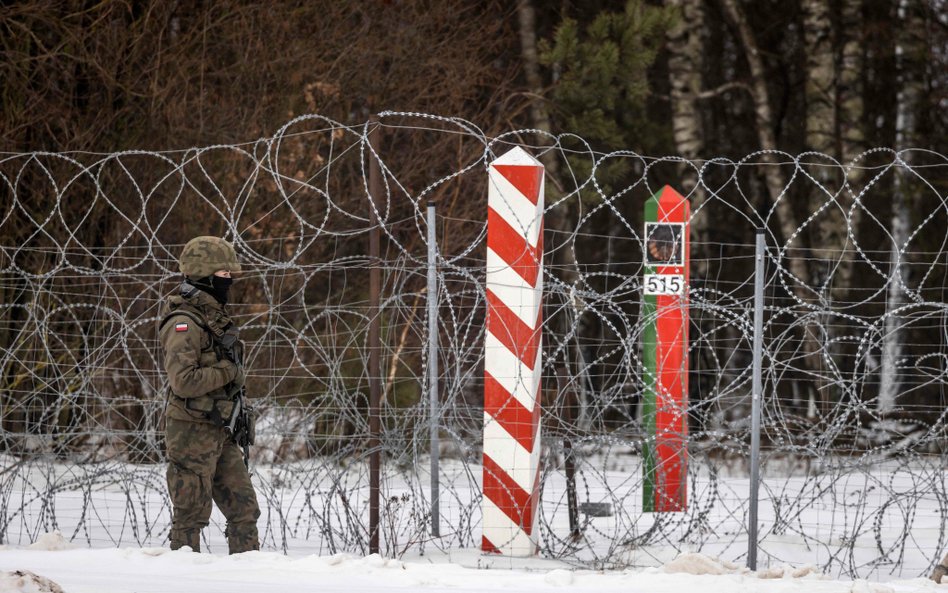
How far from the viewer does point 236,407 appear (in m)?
5.70

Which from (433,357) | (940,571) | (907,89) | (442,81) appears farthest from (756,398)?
(907,89)

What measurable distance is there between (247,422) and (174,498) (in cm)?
46

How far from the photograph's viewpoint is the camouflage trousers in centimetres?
561

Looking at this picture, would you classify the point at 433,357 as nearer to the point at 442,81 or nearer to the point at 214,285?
the point at 214,285

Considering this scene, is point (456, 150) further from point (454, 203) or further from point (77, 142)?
point (77, 142)

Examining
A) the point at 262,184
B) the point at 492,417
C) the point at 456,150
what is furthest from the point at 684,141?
the point at 492,417

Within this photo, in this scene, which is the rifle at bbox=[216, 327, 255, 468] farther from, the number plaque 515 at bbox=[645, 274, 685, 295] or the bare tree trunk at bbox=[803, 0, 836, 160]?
the bare tree trunk at bbox=[803, 0, 836, 160]

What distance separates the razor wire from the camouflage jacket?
0.96 feet

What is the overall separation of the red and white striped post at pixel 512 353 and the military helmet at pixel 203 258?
1281 millimetres

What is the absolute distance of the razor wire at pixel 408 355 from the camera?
20.1ft

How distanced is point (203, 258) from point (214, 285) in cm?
14

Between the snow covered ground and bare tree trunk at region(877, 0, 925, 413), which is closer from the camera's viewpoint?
the snow covered ground

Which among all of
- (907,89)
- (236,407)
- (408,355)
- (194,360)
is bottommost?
(236,407)

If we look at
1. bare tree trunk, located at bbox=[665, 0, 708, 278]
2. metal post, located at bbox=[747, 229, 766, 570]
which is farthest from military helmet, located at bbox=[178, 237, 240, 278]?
bare tree trunk, located at bbox=[665, 0, 708, 278]
